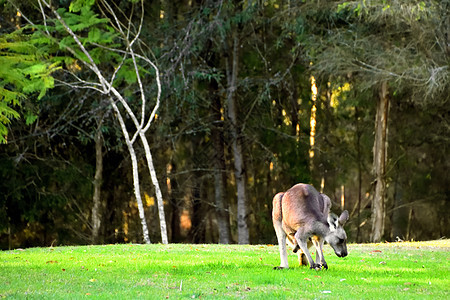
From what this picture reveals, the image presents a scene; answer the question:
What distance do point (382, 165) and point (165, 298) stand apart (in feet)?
59.7

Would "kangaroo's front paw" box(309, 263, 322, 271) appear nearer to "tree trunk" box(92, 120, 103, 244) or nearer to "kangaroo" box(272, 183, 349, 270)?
"kangaroo" box(272, 183, 349, 270)

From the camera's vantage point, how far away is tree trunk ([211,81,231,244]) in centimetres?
2891

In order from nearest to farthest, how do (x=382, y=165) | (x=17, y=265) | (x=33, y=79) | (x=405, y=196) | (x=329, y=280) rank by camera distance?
(x=329, y=280) < (x=17, y=265) < (x=33, y=79) < (x=382, y=165) < (x=405, y=196)

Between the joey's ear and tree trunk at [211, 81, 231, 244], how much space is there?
1706 cm

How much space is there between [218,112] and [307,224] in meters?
17.9

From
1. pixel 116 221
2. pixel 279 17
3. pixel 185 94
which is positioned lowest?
A: pixel 116 221

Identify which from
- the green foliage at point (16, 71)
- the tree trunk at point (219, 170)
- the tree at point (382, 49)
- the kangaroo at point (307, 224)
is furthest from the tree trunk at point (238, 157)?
the kangaroo at point (307, 224)

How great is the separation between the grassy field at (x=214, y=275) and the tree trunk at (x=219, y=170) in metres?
12.6

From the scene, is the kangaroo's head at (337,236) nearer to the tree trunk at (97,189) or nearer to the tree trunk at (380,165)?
the tree trunk at (380,165)

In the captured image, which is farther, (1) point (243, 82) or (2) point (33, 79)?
(1) point (243, 82)

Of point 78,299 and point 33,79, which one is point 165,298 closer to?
point 78,299

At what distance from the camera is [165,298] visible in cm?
912

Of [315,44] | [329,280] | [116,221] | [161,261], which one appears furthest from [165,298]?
[116,221]

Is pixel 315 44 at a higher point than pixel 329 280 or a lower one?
higher
